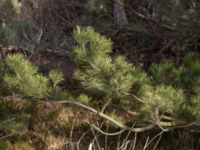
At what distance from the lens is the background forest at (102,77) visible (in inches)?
103

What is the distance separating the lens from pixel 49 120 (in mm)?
3746

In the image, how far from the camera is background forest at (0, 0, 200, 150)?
8.55 feet

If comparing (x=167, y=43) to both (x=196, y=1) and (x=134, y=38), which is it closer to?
(x=134, y=38)

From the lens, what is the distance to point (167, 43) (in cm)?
410

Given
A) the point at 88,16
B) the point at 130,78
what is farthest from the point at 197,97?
the point at 88,16

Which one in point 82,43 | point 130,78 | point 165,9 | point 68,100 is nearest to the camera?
point 82,43

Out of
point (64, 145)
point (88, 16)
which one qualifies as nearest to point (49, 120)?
point (64, 145)

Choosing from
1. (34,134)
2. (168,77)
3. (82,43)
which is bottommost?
(34,134)

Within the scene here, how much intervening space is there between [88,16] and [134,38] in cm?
48

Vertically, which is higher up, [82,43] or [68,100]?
[82,43]

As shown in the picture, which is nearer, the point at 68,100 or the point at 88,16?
the point at 68,100

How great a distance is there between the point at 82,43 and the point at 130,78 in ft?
1.13

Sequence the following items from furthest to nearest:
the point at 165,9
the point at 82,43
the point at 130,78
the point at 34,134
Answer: the point at 34,134 → the point at 165,9 → the point at 130,78 → the point at 82,43

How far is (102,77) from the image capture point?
2549mm
